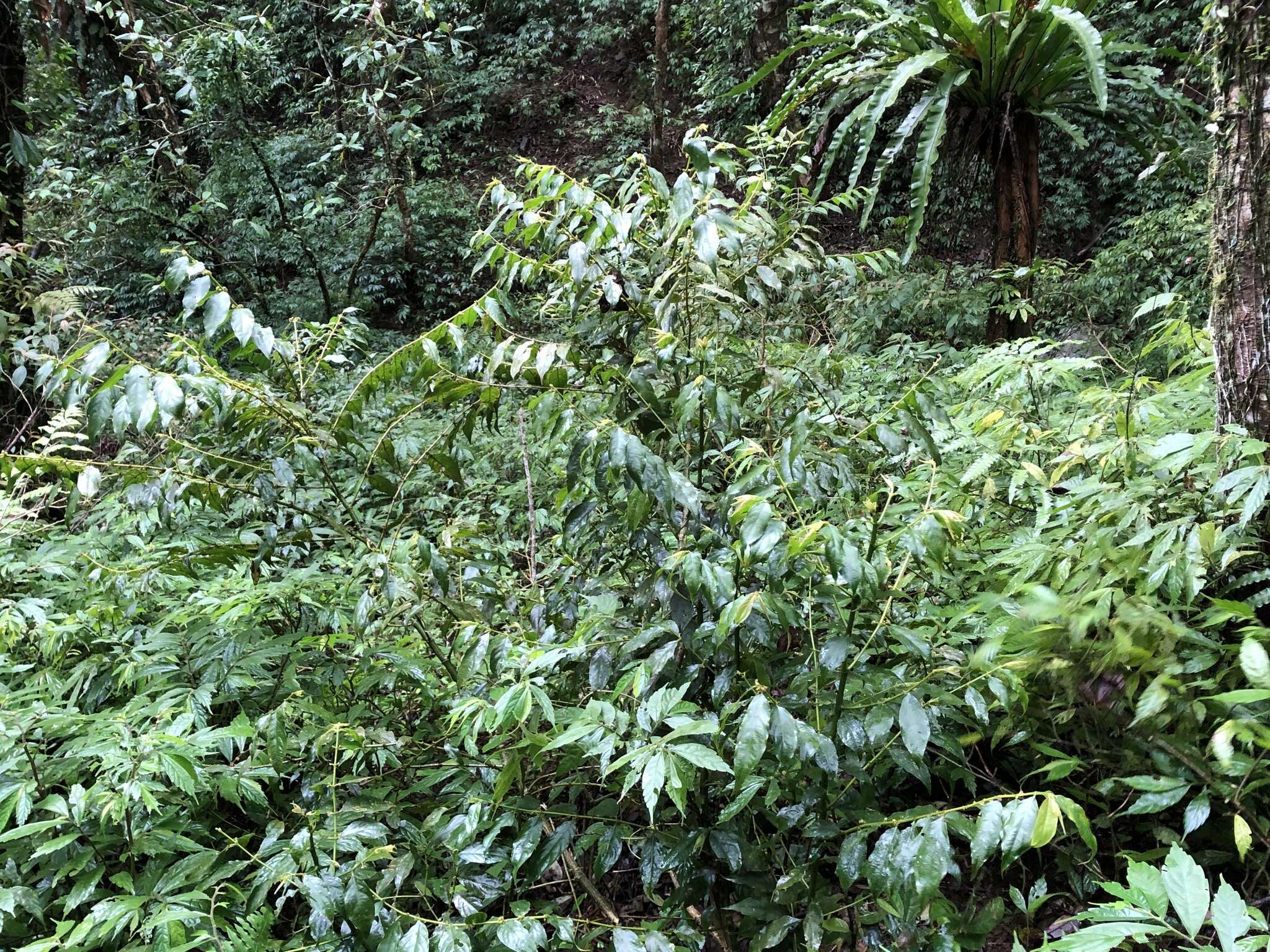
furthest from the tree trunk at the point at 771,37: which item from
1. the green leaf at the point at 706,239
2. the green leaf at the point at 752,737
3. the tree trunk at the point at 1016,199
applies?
the green leaf at the point at 752,737

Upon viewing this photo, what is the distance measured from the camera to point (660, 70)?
7.86 meters

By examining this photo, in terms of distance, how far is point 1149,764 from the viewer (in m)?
1.40

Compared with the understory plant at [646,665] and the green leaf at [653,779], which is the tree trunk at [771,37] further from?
the green leaf at [653,779]

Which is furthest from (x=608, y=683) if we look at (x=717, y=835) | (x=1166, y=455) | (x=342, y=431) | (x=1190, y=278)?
(x=1190, y=278)

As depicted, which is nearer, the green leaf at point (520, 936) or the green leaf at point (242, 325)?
the green leaf at point (520, 936)

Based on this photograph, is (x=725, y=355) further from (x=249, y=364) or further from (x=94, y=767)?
(x=94, y=767)

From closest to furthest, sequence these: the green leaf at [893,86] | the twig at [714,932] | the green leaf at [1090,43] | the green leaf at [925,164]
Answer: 1. the twig at [714,932]
2. the green leaf at [1090,43]
3. the green leaf at [925,164]
4. the green leaf at [893,86]

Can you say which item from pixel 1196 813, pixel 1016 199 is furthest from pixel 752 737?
pixel 1016 199

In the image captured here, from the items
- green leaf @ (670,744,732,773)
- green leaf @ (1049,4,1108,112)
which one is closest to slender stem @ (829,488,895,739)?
green leaf @ (670,744,732,773)

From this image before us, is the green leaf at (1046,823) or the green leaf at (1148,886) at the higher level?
the green leaf at (1046,823)

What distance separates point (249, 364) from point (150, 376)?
270 mm

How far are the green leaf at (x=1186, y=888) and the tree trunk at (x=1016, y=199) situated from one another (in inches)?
140

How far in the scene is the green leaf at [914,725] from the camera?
3.49 feet

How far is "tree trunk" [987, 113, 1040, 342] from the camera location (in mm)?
3889
